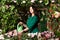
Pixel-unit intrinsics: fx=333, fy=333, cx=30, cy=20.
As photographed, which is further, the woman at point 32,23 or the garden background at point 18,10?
the garden background at point 18,10

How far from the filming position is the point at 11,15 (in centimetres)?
730

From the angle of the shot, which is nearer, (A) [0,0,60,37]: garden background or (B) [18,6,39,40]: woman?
(B) [18,6,39,40]: woman

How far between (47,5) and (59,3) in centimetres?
34

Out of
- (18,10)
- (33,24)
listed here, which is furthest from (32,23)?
(18,10)

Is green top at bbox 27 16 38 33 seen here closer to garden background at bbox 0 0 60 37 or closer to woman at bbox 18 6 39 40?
woman at bbox 18 6 39 40

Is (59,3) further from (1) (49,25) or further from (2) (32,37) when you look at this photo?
(2) (32,37)

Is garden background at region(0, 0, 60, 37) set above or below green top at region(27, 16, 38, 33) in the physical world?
above

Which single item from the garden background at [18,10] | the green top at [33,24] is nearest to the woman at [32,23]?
the green top at [33,24]

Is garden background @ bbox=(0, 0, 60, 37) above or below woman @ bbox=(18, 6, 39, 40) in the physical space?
above

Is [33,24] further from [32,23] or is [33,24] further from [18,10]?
[18,10]

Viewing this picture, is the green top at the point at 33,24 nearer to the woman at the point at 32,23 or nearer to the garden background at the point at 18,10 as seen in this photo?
the woman at the point at 32,23

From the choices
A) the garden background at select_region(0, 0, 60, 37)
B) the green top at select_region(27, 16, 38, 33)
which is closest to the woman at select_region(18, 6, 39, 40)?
the green top at select_region(27, 16, 38, 33)

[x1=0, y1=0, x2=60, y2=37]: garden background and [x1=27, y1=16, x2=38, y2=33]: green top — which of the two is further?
[x1=0, y1=0, x2=60, y2=37]: garden background

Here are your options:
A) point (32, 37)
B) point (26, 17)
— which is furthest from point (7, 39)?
point (26, 17)
